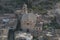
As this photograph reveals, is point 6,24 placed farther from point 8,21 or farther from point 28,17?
point 28,17

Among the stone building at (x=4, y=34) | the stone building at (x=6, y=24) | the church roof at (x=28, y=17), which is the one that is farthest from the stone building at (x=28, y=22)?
the stone building at (x=4, y=34)

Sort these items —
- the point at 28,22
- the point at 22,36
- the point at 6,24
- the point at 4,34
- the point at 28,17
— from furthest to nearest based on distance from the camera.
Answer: the point at 6,24, the point at 28,17, the point at 28,22, the point at 4,34, the point at 22,36

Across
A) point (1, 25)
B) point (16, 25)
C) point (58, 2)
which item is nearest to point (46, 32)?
point (16, 25)

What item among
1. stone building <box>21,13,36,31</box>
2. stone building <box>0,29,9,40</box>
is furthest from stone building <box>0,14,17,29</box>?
stone building <box>0,29,9,40</box>

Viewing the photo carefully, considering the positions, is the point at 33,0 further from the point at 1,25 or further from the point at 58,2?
the point at 1,25

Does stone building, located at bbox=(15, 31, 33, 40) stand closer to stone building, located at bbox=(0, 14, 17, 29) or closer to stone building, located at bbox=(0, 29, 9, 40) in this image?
stone building, located at bbox=(0, 29, 9, 40)

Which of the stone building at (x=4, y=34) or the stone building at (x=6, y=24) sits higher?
the stone building at (x=6, y=24)

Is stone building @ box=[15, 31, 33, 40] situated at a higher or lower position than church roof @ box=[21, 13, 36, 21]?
lower

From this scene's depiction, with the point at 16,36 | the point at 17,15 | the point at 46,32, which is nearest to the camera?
the point at 16,36

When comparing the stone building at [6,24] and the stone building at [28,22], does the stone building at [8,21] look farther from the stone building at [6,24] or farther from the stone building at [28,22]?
the stone building at [28,22]

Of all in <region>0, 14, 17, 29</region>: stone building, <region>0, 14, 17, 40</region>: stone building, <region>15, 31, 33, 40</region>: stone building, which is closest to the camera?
<region>15, 31, 33, 40</region>: stone building

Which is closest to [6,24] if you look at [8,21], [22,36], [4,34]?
[8,21]
